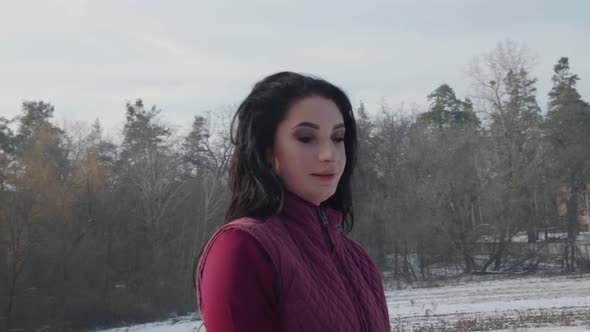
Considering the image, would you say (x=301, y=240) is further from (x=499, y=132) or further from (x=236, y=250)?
(x=499, y=132)

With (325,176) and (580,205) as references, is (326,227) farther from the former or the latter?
(580,205)

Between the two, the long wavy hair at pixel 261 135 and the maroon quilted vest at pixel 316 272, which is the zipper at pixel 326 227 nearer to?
the maroon quilted vest at pixel 316 272

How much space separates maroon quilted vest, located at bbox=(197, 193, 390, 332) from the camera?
5.06 feet

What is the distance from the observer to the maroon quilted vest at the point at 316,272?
1.54 m

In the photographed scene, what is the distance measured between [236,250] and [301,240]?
250 millimetres

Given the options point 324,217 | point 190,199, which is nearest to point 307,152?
point 324,217

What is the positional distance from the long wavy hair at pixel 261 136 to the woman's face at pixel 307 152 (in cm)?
3

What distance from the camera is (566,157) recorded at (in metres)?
40.0

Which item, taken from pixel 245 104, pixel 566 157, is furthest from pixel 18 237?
pixel 566 157

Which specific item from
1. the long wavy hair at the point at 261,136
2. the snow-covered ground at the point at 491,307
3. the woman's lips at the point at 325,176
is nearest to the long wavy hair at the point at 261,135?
the long wavy hair at the point at 261,136

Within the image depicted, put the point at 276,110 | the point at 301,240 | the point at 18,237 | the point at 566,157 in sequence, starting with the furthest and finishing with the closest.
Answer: the point at 566,157
the point at 18,237
the point at 276,110
the point at 301,240

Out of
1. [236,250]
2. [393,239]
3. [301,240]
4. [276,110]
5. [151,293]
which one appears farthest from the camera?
[393,239]

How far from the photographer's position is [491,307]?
67.2 feet

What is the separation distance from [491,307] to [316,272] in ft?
66.4
